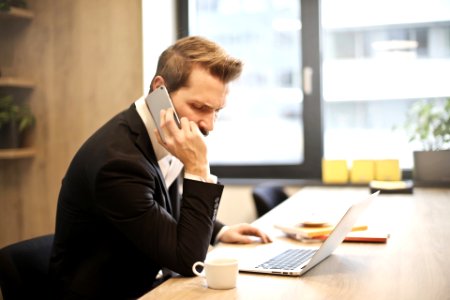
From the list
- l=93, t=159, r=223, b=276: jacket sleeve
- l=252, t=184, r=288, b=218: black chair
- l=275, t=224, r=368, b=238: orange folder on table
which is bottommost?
l=252, t=184, r=288, b=218: black chair

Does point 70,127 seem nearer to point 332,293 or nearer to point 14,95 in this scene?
point 14,95

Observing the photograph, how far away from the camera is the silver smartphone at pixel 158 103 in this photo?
5.35 ft

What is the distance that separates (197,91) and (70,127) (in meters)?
2.07

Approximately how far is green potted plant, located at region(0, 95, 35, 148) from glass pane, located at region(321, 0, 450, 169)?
1.87 metres

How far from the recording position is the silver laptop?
1.43 metres

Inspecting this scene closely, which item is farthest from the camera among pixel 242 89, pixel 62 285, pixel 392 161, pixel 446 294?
pixel 242 89

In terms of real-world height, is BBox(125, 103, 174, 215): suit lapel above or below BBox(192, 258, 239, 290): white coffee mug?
above

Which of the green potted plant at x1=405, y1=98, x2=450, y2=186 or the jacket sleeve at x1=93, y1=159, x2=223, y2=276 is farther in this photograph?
the green potted plant at x1=405, y1=98, x2=450, y2=186

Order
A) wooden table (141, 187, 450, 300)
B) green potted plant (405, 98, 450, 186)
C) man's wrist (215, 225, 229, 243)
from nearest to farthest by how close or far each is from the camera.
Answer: wooden table (141, 187, 450, 300) → man's wrist (215, 225, 229, 243) → green potted plant (405, 98, 450, 186)

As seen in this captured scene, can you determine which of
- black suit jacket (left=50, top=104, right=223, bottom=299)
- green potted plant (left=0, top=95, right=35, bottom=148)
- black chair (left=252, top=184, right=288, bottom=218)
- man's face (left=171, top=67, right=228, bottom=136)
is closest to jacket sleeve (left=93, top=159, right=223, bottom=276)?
black suit jacket (left=50, top=104, right=223, bottom=299)

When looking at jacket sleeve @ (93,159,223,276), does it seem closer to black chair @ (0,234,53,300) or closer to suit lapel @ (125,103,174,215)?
suit lapel @ (125,103,174,215)

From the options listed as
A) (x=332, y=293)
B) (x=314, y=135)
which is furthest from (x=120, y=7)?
(x=332, y=293)

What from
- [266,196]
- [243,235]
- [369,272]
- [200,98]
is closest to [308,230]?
[243,235]

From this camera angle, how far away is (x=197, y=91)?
5.66 ft
